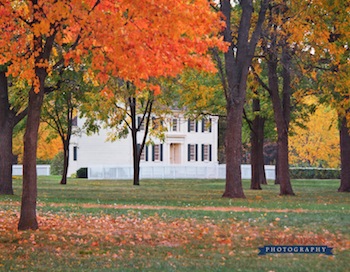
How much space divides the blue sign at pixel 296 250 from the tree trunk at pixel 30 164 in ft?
17.7

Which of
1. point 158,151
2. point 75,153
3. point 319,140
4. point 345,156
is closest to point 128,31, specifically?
point 345,156

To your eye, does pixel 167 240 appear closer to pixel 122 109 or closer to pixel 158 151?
pixel 122 109

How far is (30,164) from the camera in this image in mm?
16453

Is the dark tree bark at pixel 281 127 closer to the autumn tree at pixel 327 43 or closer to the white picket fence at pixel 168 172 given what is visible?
the autumn tree at pixel 327 43

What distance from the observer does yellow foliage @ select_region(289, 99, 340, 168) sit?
244 ft

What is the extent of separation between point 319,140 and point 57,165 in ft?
79.7

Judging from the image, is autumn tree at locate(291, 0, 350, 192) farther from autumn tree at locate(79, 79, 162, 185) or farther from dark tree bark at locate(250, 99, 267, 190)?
dark tree bark at locate(250, 99, 267, 190)

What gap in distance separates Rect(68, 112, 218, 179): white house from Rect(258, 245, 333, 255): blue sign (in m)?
54.2

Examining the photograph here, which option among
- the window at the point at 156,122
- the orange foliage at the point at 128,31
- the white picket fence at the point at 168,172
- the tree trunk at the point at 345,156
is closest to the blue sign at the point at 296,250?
the orange foliage at the point at 128,31

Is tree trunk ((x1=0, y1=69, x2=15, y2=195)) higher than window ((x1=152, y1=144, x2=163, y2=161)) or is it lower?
lower

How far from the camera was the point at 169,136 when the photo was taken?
243 feet

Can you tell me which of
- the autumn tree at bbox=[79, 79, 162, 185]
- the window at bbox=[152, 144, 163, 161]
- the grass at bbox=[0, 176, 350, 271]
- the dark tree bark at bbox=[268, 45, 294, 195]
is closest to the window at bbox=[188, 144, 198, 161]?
the window at bbox=[152, 144, 163, 161]

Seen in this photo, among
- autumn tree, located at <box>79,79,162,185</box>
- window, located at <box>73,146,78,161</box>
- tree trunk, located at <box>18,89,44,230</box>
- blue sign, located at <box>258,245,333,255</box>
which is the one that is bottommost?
blue sign, located at <box>258,245,333,255</box>

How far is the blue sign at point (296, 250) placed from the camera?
12867mm
